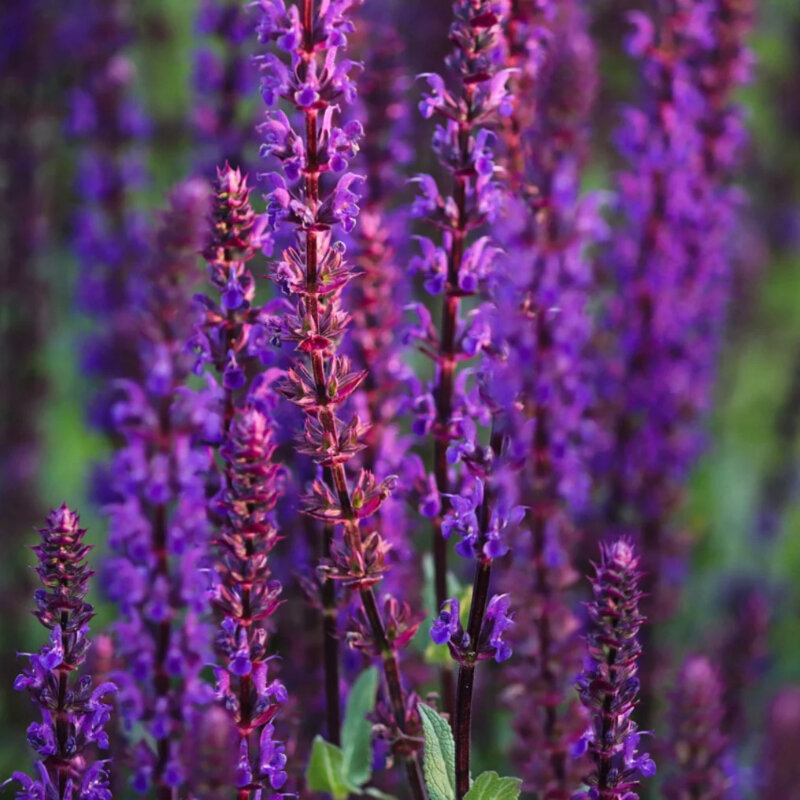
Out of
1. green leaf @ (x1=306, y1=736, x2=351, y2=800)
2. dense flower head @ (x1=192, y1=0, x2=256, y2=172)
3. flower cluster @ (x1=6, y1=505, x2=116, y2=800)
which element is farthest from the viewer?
dense flower head @ (x1=192, y1=0, x2=256, y2=172)

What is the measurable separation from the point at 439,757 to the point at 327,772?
25 centimetres

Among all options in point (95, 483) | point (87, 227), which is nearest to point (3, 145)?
point (87, 227)

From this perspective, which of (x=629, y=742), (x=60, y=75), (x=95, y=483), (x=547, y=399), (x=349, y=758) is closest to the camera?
(x=629, y=742)

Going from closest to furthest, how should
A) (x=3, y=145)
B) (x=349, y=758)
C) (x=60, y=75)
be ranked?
(x=349, y=758)
(x=3, y=145)
(x=60, y=75)

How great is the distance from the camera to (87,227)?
4.97m

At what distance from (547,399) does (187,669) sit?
1.05 meters

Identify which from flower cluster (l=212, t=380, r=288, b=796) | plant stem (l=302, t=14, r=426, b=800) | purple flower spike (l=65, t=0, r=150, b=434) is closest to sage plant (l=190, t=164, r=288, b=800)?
flower cluster (l=212, t=380, r=288, b=796)

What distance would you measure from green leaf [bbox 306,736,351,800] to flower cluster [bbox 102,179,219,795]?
0.37 m

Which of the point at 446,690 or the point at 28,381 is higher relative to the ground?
the point at 28,381

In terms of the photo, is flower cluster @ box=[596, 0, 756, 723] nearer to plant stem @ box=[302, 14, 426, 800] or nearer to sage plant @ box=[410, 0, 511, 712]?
sage plant @ box=[410, 0, 511, 712]

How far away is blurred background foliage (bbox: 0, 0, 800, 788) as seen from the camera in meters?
4.81

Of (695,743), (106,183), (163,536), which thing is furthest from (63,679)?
(106,183)

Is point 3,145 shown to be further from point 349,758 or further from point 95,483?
point 349,758

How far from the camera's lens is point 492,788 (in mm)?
2084
